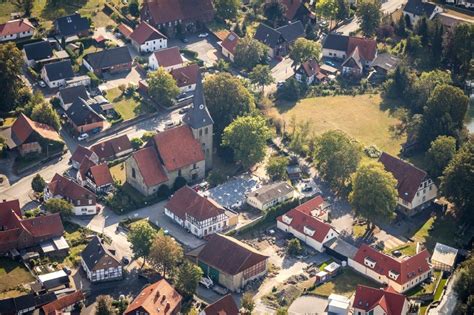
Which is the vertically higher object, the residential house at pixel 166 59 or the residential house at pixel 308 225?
the residential house at pixel 166 59

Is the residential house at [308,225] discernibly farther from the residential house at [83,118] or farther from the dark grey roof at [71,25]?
the dark grey roof at [71,25]

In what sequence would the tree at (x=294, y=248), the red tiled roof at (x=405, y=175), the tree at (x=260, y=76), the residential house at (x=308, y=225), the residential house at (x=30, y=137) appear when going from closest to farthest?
the tree at (x=294, y=248), the residential house at (x=308, y=225), the red tiled roof at (x=405, y=175), the residential house at (x=30, y=137), the tree at (x=260, y=76)

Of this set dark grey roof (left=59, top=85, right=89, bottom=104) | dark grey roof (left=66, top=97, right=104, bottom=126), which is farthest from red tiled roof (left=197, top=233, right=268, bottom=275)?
dark grey roof (left=59, top=85, right=89, bottom=104)

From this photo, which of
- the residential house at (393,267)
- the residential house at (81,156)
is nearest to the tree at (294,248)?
the residential house at (393,267)

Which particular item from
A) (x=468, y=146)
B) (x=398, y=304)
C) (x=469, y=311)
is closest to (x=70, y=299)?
(x=398, y=304)

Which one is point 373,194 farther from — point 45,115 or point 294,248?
point 45,115

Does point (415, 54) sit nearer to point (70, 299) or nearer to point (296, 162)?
point (296, 162)
